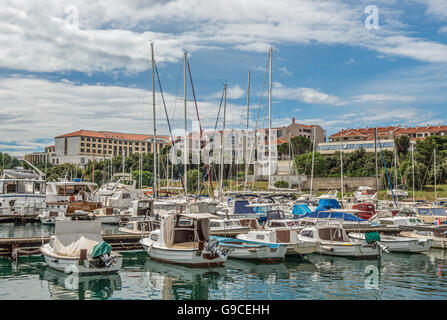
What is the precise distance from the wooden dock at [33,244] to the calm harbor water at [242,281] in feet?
2.24

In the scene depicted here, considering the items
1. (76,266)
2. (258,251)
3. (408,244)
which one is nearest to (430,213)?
(408,244)

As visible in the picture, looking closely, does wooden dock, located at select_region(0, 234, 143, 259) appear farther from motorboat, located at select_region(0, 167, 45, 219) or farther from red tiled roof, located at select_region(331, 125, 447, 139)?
red tiled roof, located at select_region(331, 125, 447, 139)

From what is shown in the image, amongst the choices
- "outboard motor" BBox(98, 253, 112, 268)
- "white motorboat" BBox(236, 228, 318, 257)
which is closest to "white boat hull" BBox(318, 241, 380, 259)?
"white motorboat" BBox(236, 228, 318, 257)

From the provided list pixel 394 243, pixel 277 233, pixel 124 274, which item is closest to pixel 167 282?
pixel 124 274

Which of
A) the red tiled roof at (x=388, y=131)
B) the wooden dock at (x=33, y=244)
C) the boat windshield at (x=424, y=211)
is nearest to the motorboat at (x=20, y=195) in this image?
the wooden dock at (x=33, y=244)

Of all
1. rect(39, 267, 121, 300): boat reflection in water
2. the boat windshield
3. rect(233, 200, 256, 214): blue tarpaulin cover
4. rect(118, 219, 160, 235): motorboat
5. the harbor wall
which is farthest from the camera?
the harbor wall

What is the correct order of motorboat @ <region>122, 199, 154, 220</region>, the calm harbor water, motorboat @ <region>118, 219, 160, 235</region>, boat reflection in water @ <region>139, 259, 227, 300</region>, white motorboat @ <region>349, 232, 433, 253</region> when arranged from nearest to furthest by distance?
the calm harbor water → boat reflection in water @ <region>139, 259, 227, 300</region> → white motorboat @ <region>349, 232, 433, 253</region> → motorboat @ <region>118, 219, 160, 235</region> → motorboat @ <region>122, 199, 154, 220</region>

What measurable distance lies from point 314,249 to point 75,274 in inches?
582

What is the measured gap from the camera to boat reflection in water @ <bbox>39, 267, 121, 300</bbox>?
20.3 m

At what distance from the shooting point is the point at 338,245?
29.3 metres

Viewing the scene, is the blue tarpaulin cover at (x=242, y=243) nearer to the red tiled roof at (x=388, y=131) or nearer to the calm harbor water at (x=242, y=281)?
the calm harbor water at (x=242, y=281)

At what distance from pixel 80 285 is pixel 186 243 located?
6.94 m

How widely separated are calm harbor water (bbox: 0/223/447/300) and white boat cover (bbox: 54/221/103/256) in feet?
4.57

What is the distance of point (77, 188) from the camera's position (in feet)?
196
